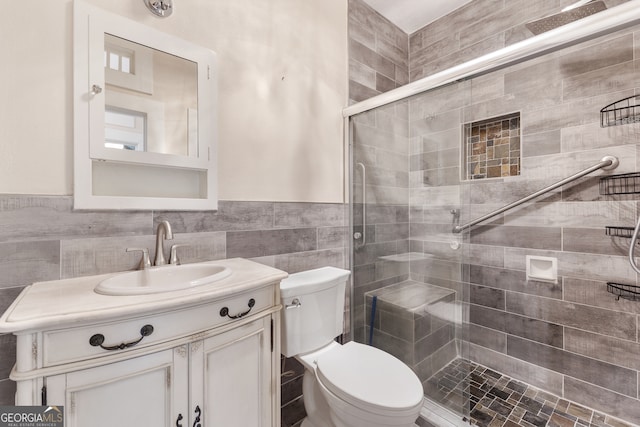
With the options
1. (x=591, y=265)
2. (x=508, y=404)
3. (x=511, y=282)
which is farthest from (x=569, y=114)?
(x=508, y=404)

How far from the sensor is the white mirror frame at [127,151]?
3.49ft

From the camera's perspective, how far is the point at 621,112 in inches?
63.2

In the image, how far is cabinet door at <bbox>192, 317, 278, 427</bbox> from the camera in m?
0.94

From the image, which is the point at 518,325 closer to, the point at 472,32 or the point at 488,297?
the point at 488,297

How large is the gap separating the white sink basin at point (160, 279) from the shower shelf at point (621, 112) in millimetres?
2277

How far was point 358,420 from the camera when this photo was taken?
3.69 ft

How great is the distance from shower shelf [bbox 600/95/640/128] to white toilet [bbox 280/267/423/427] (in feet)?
5.95

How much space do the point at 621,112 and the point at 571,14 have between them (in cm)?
68

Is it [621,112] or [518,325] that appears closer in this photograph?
[621,112]

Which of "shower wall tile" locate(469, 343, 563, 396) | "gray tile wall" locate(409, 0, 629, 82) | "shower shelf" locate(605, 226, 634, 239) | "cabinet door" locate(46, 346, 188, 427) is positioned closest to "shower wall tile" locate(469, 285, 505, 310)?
"shower wall tile" locate(469, 343, 563, 396)

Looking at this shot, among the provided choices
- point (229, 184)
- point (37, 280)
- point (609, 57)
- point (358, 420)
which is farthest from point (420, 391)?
point (609, 57)

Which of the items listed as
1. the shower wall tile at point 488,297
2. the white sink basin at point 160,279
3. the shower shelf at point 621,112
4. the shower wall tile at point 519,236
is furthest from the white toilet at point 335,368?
the shower shelf at point 621,112

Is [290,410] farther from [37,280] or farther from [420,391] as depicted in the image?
[37,280]

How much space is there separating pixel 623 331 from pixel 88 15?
120 inches
